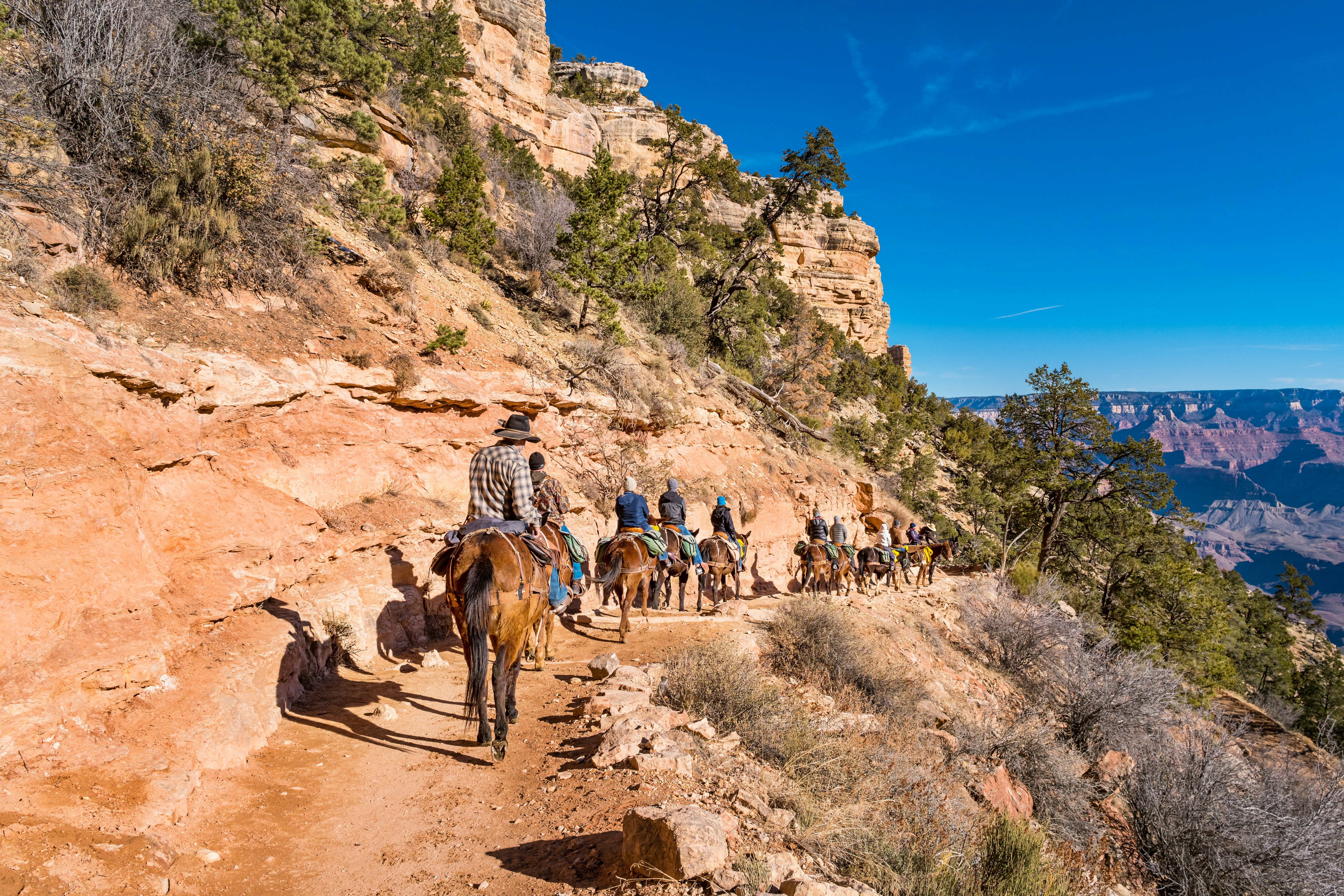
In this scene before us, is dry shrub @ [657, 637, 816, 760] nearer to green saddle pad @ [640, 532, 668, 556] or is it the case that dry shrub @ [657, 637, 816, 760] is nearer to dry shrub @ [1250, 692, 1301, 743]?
green saddle pad @ [640, 532, 668, 556]

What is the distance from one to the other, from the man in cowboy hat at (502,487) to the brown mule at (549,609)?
0.79 metres

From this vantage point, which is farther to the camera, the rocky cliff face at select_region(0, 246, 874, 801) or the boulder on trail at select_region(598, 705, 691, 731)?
the boulder on trail at select_region(598, 705, 691, 731)

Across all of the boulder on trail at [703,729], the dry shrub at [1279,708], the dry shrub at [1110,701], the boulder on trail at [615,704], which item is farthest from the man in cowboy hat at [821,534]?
the dry shrub at [1279,708]

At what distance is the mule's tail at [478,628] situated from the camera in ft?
16.9

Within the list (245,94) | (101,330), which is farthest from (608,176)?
(101,330)

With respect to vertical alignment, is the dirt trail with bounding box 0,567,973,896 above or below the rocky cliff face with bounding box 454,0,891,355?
below

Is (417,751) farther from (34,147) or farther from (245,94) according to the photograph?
(245,94)

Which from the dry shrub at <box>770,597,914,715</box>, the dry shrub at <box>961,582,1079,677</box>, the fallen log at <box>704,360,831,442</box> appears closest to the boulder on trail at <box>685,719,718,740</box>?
the dry shrub at <box>770,597,914,715</box>

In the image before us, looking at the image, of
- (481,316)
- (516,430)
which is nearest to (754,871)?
(516,430)

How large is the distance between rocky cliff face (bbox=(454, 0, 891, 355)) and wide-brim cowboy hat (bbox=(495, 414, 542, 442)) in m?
25.8

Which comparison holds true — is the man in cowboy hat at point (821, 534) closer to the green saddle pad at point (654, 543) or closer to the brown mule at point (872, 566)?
the brown mule at point (872, 566)

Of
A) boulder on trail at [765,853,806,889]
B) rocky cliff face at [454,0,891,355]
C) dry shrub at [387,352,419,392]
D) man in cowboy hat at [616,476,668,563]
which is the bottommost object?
boulder on trail at [765,853,806,889]

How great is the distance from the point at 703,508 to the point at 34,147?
536 inches

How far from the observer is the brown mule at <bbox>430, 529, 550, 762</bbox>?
5.20 m
